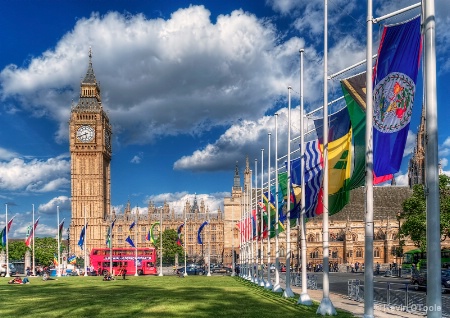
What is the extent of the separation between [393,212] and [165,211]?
2676 inches

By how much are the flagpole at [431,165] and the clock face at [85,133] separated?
483 feet

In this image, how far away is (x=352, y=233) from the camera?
381 ft

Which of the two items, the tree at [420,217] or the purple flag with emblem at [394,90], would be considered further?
the tree at [420,217]

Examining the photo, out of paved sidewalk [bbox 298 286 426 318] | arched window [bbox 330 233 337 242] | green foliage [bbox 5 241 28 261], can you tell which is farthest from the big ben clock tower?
paved sidewalk [bbox 298 286 426 318]

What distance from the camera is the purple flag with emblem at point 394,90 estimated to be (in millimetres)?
13703

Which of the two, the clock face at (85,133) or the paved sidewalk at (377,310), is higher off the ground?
the clock face at (85,133)

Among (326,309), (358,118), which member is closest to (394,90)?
(358,118)

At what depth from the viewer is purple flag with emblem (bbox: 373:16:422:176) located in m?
13.7

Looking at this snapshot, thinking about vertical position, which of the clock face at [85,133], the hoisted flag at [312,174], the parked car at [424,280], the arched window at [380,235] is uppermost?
the clock face at [85,133]

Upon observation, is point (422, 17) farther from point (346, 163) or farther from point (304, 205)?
point (304, 205)

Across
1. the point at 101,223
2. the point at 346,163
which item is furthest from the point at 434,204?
the point at 101,223

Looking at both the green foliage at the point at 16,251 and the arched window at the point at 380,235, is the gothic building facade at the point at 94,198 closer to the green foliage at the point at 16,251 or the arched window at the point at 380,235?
the green foliage at the point at 16,251

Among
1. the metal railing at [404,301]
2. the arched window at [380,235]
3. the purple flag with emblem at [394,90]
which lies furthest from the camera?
the arched window at [380,235]

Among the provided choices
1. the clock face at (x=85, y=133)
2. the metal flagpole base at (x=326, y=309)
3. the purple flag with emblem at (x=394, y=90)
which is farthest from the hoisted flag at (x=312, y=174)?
the clock face at (x=85, y=133)
